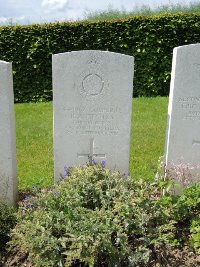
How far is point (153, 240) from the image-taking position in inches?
123

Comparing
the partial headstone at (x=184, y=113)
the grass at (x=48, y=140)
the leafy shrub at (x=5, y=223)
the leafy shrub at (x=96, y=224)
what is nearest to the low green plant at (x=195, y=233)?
the leafy shrub at (x=96, y=224)

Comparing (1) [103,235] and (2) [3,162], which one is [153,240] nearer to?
(1) [103,235]

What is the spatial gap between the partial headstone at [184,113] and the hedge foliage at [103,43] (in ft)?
19.6

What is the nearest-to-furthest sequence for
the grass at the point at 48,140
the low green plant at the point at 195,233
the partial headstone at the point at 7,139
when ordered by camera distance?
the low green plant at the point at 195,233 → the partial headstone at the point at 7,139 → the grass at the point at 48,140

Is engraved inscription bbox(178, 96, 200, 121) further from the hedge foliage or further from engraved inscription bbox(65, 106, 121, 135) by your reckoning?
the hedge foliage

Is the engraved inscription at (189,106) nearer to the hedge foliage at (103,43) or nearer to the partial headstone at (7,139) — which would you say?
the partial headstone at (7,139)

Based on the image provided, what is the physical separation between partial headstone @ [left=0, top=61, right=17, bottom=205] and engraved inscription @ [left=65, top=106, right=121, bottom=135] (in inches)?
23.8

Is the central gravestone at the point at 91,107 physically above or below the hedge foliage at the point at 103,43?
below

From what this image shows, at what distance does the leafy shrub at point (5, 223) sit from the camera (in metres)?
3.59

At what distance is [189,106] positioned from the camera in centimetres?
425

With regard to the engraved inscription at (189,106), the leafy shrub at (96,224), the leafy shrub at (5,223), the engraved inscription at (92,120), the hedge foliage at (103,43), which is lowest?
the leafy shrub at (5,223)

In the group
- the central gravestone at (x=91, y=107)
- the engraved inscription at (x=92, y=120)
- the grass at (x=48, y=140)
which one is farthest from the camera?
the grass at (x=48, y=140)

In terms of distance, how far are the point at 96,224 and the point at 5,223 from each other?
1.08 metres

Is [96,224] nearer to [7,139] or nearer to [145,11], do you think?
[7,139]
